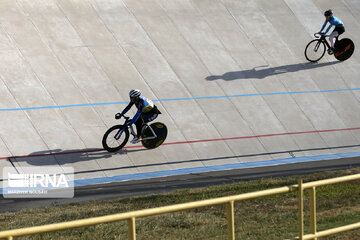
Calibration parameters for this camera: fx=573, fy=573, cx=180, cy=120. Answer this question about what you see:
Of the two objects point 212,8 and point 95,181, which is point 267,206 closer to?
point 95,181

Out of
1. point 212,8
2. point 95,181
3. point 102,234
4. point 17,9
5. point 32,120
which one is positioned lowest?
point 102,234

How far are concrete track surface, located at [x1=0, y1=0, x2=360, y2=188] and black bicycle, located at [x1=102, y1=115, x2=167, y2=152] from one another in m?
0.38

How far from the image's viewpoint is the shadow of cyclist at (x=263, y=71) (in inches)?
869

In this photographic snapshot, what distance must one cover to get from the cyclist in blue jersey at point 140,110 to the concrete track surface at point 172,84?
1121 millimetres

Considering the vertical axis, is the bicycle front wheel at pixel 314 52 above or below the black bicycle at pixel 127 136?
above

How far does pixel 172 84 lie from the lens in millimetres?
20828

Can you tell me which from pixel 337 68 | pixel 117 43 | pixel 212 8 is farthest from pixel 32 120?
pixel 337 68

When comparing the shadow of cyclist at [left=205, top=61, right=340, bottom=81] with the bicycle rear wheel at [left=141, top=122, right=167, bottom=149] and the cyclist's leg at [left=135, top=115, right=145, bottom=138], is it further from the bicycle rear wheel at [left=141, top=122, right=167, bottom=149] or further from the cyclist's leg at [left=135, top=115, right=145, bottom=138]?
the cyclist's leg at [left=135, top=115, right=145, bottom=138]

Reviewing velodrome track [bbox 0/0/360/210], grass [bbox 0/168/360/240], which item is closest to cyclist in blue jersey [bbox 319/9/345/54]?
velodrome track [bbox 0/0/360/210]

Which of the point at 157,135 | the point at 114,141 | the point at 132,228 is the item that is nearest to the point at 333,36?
the point at 157,135

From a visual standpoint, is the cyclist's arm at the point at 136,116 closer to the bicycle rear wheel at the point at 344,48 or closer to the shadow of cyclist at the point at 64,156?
the shadow of cyclist at the point at 64,156

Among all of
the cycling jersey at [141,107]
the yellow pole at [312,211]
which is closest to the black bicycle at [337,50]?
the cycling jersey at [141,107]

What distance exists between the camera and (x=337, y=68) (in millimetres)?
24688

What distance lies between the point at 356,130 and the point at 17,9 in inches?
532
